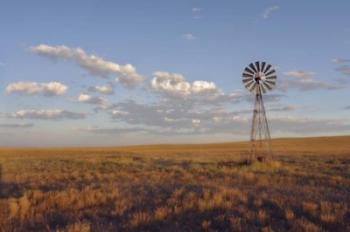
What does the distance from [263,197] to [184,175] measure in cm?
900

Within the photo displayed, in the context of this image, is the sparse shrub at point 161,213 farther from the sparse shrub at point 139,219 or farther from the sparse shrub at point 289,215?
the sparse shrub at point 289,215

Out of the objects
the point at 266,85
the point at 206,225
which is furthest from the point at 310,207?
the point at 266,85

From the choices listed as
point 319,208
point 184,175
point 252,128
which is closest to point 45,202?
point 319,208

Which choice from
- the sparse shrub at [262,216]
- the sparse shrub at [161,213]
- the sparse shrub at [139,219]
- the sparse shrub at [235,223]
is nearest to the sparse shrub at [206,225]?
the sparse shrub at [235,223]

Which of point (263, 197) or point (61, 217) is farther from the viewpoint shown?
point (263, 197)

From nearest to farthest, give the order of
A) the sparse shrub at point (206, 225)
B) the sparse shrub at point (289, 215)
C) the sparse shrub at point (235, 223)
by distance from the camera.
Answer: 1. the sparse shrub at point (235, 223)
2. the sparse shrub at point (206, 225)
3. the sparse shrub at point (289, 215)

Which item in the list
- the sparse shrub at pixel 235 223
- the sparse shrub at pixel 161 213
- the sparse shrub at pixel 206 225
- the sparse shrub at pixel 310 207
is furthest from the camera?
the sparse shrub at pixel 310 207

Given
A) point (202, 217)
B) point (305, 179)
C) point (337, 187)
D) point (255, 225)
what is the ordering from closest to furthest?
point (255, 225)
point (202, 217)
point (337, 187)
point (305, 179)

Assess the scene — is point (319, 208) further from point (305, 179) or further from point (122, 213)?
point (305, 179)

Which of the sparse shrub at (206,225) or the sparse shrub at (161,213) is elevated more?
the sparse shrub at (161,213)

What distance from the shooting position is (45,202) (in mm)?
12906

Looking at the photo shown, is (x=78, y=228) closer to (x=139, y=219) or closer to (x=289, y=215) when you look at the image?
(x=139, y=219)

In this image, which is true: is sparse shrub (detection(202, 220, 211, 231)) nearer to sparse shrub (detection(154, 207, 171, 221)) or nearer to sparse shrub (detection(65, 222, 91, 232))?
sparse shrub (detection(154, 207, 171, 221))

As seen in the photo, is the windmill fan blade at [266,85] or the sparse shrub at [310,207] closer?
the sparse shrub at [310,207]
